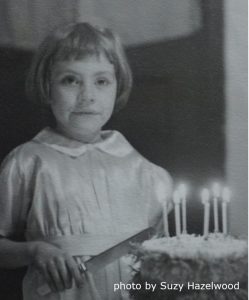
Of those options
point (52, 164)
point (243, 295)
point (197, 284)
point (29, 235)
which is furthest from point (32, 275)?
point (243, 295)

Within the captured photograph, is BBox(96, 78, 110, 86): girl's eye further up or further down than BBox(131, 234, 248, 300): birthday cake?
further up

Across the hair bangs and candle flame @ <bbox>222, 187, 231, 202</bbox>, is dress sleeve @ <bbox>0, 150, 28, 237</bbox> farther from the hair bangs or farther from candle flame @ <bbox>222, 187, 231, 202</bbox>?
candle flame @ <bbox>222, 187, 231, 202</bbox>

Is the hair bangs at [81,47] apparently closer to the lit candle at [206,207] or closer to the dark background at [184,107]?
the dark background at [184,107]

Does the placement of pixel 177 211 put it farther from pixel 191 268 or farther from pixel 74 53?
pixel 74 53

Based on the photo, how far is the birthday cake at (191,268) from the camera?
43.4 inches

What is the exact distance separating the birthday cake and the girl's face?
287 mm

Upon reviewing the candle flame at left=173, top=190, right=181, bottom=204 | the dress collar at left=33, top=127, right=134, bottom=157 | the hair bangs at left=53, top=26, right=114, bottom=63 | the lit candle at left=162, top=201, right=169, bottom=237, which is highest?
the hair bangs at left=53, top=26, right=114, bottom=63

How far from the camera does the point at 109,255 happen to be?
45.3 inches

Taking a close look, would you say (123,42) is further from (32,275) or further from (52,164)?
(32,275)

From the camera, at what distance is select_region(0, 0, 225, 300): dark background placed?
3.88ft

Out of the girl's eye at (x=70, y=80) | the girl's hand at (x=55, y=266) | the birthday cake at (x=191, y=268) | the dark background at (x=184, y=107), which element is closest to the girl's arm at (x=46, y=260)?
the girl's hand at (x=55, y=266)

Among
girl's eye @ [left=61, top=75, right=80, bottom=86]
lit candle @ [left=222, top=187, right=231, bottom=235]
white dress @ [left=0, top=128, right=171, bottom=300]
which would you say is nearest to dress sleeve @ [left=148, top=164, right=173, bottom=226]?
white dress @ [left=0, top=128, right=171, bottom=300]

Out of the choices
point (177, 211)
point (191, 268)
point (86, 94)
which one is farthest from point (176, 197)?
point (86, 94)

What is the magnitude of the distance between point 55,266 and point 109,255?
0.12 metres
